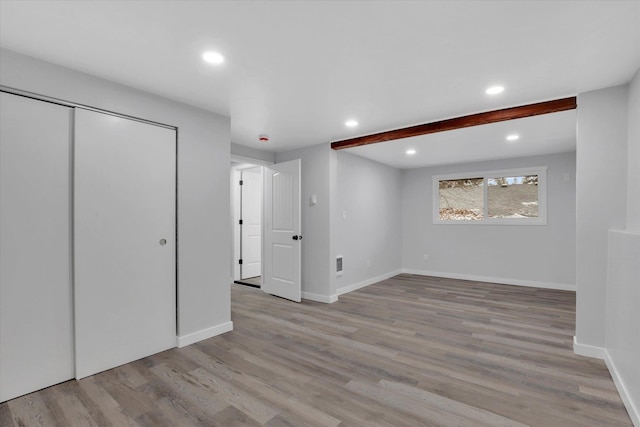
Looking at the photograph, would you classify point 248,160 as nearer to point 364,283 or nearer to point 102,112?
point 102,112

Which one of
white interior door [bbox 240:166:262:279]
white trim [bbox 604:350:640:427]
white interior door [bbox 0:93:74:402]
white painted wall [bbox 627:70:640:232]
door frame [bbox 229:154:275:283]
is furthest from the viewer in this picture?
white interior door [bbox 240:166:262:279]

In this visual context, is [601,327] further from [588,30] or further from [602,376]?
[588,30]

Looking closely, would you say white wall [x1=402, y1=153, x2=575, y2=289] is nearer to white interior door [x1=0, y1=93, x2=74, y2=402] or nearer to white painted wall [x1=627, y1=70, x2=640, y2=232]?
white painted wall [x1=627, y1=70, x2=640, y2=232]

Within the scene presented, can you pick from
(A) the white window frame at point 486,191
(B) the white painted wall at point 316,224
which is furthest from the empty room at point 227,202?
(A) the white window frame at point 486,191

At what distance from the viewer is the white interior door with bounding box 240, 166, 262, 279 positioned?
6.11m

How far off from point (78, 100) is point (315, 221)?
305cm

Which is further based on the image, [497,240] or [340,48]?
[497,240]

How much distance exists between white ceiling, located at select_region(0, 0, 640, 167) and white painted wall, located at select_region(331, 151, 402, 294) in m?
2.06

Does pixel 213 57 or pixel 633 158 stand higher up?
pixel 213 57

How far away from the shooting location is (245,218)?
6133 millimetres

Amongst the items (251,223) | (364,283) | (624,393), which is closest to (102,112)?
(251,223)

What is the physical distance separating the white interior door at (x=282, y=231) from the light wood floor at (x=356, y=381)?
944 millimetres

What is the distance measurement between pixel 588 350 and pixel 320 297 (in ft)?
9.74

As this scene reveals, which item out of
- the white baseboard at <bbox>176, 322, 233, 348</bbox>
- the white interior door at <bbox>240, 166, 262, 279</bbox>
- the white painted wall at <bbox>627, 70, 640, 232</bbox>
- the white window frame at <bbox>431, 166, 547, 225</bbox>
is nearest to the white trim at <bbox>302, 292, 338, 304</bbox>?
the white baseboard at <bbox>176, 322, 233, 348</bbox>
